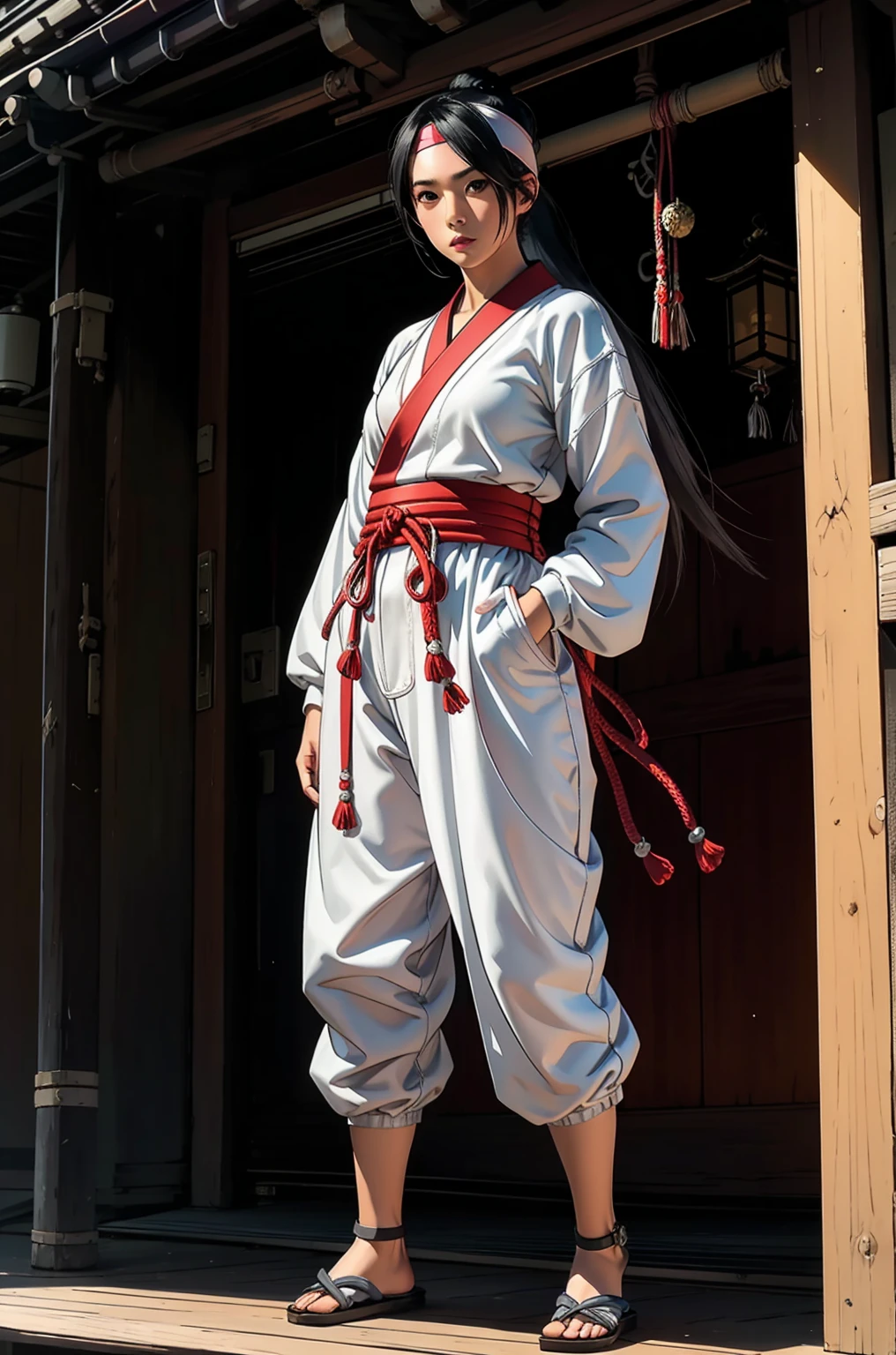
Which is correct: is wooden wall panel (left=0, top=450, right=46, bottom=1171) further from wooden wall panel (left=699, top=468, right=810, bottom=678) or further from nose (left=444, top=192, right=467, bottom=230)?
nose (left=444, top=192, right=467, bottom=230)

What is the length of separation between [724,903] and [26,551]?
276 cm

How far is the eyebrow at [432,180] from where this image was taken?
2391mm

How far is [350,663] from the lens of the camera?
2.41 meters

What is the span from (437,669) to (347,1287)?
0.93 meters

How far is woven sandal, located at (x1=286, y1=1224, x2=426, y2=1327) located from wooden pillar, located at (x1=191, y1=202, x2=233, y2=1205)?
4.38ft

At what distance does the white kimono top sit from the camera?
225 cm

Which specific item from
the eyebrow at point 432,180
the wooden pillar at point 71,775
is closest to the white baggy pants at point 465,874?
the eyebrow at point 432,180

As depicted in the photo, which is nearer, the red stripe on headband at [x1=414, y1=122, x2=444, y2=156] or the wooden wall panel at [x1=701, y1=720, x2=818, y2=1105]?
the red stripe on headband at [x1=414, y1=122, x2=444, y2=156]

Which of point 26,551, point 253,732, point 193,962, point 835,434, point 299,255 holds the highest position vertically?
point 299,255

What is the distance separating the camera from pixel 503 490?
94.0 inches

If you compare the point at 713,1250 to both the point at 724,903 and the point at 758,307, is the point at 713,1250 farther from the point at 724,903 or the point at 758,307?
the point at 758,307

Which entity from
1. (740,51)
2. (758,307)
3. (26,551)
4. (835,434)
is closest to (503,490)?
(835,434)

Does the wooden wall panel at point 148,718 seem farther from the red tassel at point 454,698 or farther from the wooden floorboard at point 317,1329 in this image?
the red tassel at point 454,698

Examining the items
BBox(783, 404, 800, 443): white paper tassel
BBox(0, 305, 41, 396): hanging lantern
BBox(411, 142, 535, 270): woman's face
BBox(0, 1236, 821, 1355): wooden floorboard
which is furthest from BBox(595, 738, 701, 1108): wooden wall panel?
BBox(0, 305, 41, 396): hanging lantern
